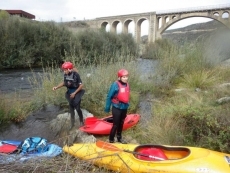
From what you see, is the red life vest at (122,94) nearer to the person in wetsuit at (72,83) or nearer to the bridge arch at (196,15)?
the person in wetsuit at (72,83)

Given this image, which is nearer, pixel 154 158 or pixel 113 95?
pixel 154 158

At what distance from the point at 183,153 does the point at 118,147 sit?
3.06ft

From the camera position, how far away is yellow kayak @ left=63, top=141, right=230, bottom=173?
2.86 metres

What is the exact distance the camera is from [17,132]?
17.5 feet

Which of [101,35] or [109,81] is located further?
[101,35]

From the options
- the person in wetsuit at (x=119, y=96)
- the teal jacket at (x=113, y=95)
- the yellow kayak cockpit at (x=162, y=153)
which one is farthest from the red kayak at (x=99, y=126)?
the yellow kayak cockpit at (x=162, y=153)

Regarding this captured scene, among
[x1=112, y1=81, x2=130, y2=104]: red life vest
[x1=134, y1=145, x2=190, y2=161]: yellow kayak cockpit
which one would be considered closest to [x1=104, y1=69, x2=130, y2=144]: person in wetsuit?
[x1=112, y1=81, x2=130, y2=104]: red life vest

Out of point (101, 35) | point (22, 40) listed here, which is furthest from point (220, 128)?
point (101, 35)

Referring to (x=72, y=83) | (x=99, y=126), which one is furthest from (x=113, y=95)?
(x=72, y=83)

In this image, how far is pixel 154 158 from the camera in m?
3.21

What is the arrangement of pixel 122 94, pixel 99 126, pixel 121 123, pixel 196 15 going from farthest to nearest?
pixel 196 15 → pixel 99 126 → pixel 121 123 → pixel 122 94

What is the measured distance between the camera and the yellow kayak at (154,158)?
9.37 feet

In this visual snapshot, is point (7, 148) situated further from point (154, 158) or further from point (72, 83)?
point (154, 158)

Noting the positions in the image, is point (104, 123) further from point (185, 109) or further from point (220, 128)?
point (220, 128)
